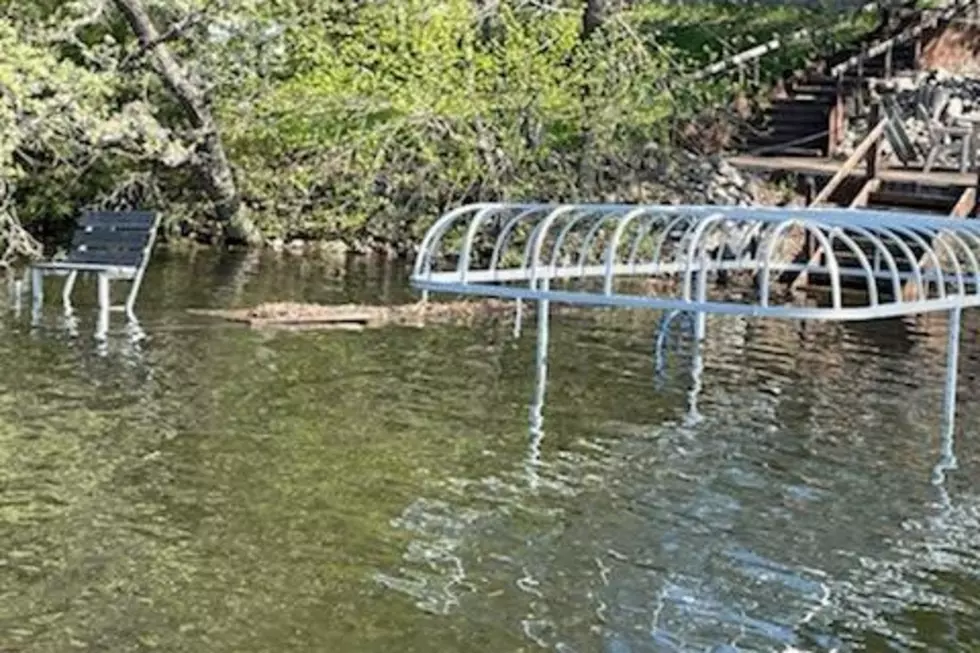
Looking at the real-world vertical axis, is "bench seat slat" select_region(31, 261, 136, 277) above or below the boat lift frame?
below

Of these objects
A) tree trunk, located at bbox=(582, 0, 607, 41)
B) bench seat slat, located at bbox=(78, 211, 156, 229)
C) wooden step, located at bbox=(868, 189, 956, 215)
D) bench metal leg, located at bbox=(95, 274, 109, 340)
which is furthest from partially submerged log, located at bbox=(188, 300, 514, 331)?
tree trunk, located at bbox=(582, 0, 607, 41)

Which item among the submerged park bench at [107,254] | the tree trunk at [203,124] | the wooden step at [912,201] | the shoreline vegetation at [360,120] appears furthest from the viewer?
the shoreline vegetation at [360,120]

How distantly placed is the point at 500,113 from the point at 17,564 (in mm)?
16859

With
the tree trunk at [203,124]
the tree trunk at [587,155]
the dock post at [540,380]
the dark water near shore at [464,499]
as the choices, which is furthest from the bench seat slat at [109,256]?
the tree trunk at [587,155]

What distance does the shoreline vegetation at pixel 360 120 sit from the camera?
2270 cm

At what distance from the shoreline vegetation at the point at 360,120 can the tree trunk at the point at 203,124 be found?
0.03 meters

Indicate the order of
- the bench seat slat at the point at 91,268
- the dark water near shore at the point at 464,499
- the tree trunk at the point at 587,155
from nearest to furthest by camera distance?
1. the dark water near shore at the point at 464,499
2. the bench seat slat at the point at 91,268
3. the tree trunk at the point at 587,155

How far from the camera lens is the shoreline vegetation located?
2270 centimetres

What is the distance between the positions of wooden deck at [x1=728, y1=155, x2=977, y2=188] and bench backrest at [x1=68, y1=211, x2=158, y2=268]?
36.5 feet

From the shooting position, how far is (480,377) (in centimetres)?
1337

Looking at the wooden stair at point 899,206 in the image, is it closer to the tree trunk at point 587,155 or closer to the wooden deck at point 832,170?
the wooden deck at point 832,170

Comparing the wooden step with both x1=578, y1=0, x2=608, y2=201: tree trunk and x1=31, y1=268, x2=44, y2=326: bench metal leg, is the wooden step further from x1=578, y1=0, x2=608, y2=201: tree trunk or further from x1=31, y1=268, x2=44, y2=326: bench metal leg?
x1=31, y1=268, x2=44, y2=326: bench metal leg

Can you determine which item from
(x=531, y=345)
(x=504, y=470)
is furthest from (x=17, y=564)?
(x=531, y=345)

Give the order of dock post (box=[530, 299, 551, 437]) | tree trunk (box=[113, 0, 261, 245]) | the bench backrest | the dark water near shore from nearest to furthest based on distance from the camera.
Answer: the dark water near shore < dock post (box=[530, 299, 551, 437]) < the bench backrest < tree trunk (box=[113, 0, 261, 245])
